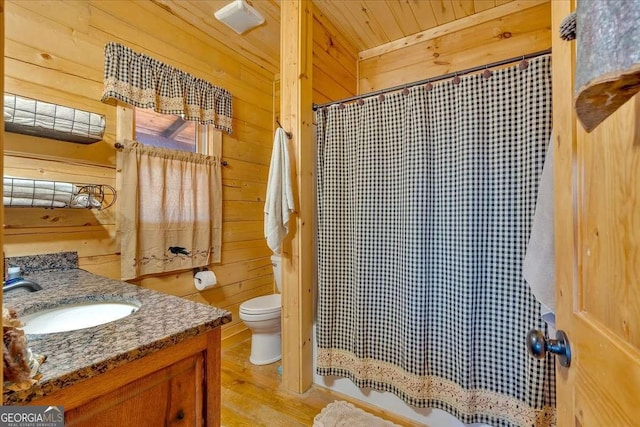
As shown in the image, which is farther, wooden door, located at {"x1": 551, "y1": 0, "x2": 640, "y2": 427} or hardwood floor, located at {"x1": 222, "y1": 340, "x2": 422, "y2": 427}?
hardwood floor, located at {"x1": 222, "y1": 340, "x2": 422, "y2": 427}

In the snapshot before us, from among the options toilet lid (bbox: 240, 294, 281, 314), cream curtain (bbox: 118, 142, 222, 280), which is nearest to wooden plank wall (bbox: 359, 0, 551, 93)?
cream curtain (bbox: 118, 142, 222, 280)

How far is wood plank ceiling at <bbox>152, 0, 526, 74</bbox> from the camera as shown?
79.5 inches

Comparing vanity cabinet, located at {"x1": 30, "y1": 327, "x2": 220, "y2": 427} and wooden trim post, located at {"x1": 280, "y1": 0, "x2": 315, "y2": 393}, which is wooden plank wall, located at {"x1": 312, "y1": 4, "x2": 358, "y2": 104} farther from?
vanity cabinet, located at {"x1": 30, "y1": 327, "x2": 220, "y2": 427}

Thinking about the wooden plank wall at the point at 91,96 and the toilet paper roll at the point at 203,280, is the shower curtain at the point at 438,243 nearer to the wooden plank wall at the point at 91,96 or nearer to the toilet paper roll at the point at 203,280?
the toilet paper roll at the point at 203,280

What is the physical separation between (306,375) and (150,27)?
254 centimetres

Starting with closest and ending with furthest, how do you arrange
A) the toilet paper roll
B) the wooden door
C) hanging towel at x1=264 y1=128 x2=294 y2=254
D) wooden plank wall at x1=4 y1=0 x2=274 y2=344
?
the wooden door
wooden plank wall at x1=4 y1=0 x2=274 y2=344
hanging towel at x1=264 y1=128 x2=294 y2=254
the toilet paper roll

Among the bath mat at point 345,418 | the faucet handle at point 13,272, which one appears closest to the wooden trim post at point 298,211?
the bath mat at point 345,418

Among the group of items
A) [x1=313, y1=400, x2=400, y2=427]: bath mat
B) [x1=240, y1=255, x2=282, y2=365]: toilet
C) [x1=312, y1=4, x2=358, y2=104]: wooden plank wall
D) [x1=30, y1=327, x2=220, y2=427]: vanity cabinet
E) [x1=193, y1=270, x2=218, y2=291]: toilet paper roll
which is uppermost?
[x1=312, y1=4, x2=358, y2=104]: wooden plank wall

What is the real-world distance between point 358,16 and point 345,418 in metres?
2.65

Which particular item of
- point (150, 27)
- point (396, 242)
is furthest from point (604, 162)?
point (150, 27)

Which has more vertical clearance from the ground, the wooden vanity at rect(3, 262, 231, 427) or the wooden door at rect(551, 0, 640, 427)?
the wooden door at rect(551, 0, 640, 427)

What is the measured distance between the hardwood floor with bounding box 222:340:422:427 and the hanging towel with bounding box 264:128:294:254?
2.89ft

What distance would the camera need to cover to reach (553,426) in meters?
1.16

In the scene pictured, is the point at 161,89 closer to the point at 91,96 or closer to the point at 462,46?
the point at 91,96
